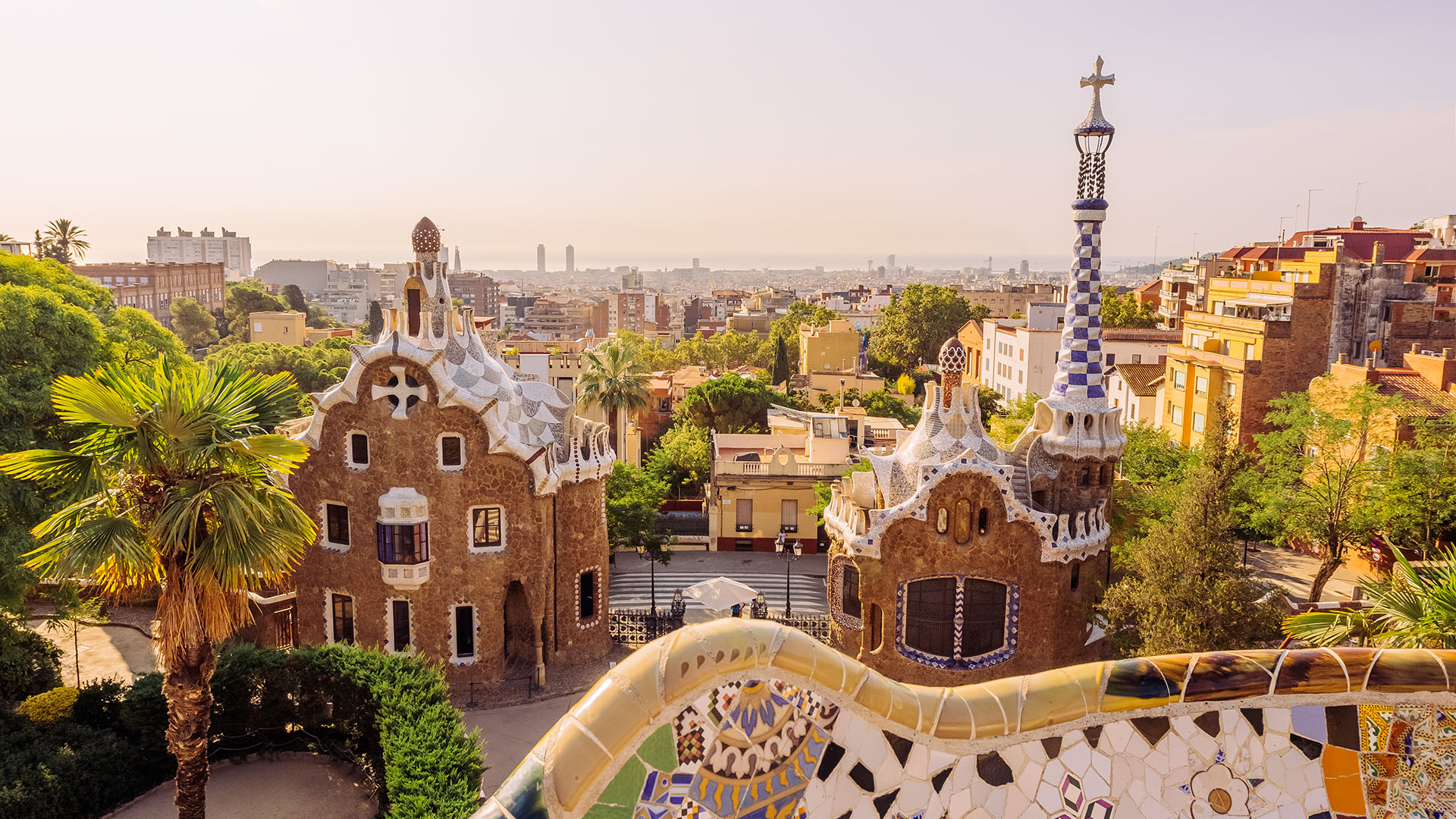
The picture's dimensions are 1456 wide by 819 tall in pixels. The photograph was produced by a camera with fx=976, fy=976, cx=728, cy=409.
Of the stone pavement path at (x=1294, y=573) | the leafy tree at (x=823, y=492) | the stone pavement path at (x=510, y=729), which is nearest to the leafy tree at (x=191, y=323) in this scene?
the leafy tree at (x=823, y=492)

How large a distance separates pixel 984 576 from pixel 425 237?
1584 cm

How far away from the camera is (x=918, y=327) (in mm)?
83938

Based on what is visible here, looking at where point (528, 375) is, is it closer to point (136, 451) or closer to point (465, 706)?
point (465, 706)

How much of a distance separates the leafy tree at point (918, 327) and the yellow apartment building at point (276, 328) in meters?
50.1

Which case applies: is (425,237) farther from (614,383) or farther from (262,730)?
(614,383)

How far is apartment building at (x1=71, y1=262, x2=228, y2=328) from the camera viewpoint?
103m

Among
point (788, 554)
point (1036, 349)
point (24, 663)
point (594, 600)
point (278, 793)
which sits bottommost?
point (788, 554)

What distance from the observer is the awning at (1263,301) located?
44.7 meters

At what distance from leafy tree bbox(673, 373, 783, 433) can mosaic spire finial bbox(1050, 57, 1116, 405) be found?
99.0 feet

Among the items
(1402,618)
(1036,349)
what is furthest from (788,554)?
(1036,349)

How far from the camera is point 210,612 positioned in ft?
44.1

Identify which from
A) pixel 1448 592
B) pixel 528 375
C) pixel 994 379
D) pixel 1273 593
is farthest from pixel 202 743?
pixel 994 379

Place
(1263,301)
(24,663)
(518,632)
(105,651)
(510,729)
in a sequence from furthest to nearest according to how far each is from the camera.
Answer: (1263,301)
(518,632)
(105,651)
(510,729)
(24,663)

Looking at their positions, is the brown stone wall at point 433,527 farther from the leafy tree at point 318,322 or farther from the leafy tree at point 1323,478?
the leafy tree at point 318,322
